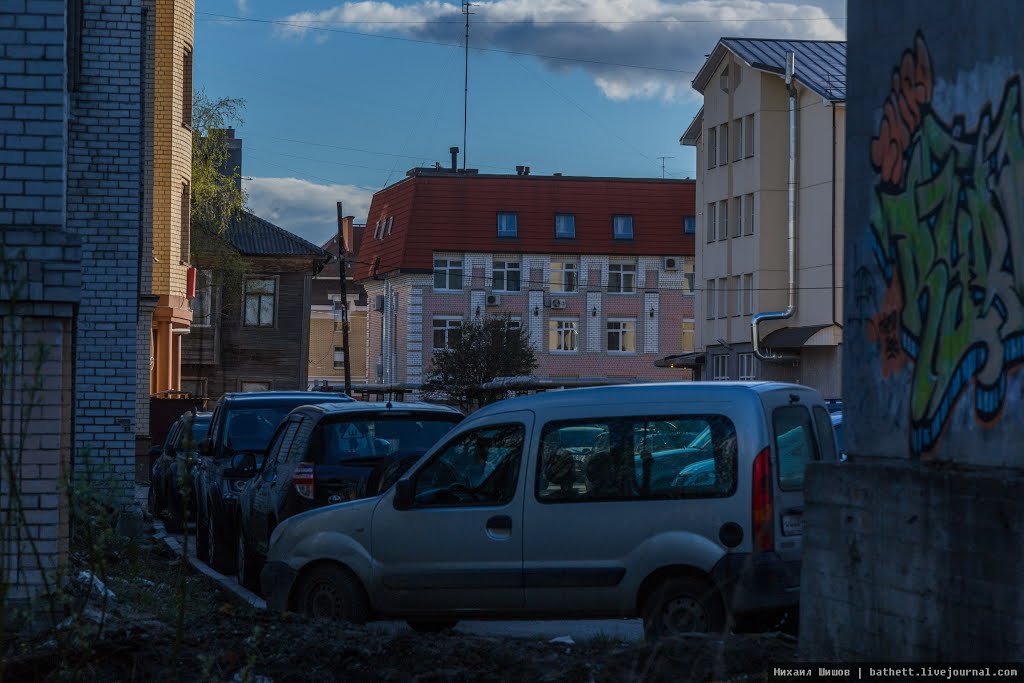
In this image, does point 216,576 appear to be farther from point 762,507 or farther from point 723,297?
point 723,297

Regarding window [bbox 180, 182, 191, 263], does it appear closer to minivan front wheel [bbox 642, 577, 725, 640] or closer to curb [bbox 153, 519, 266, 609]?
curb [bbox 153, 519, 266, 609]

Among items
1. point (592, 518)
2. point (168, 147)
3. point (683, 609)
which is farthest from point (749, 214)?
point (683, 609)

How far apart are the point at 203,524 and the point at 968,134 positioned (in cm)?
1288

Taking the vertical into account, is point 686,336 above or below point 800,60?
below

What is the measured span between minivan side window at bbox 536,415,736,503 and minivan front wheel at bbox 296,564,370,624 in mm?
1568

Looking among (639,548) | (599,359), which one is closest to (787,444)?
(639,548)

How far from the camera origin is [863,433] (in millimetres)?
7719

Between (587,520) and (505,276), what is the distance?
69.7 metres

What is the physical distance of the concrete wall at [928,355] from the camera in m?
6.45

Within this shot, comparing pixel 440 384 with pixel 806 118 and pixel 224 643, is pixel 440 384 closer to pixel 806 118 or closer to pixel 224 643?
pixel 806 118

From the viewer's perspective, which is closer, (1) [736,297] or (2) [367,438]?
(2) [367,438]

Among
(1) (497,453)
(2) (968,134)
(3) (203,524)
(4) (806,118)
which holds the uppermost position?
(4) (806,118)

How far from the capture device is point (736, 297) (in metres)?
57.0

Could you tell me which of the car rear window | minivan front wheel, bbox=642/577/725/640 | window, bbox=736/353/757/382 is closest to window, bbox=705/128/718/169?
window, bbox=736/353/757/382
